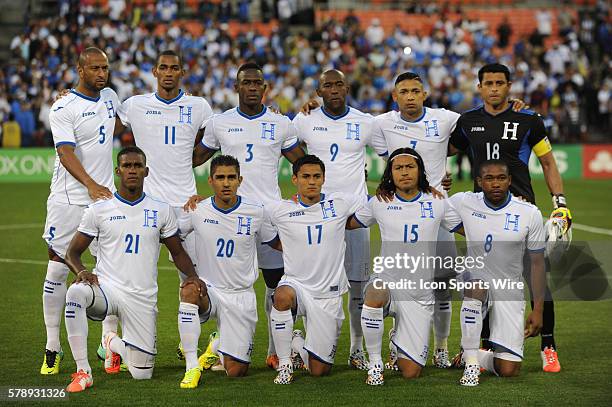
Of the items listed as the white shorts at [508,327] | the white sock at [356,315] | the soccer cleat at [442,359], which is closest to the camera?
the white shorts at [508,327]

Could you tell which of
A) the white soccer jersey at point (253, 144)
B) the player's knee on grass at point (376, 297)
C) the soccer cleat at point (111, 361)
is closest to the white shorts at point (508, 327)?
the player's knee on grass at point (376, 297)

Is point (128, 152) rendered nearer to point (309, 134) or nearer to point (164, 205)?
point (164, 205)

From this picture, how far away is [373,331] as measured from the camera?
8117mm

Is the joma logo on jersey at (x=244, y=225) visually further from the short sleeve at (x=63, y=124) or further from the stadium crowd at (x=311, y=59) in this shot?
the stadium crowd at (x=311, y=59)

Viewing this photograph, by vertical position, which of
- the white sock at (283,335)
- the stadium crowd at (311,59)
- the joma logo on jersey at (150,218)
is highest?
the stadium crowd at (311,59)

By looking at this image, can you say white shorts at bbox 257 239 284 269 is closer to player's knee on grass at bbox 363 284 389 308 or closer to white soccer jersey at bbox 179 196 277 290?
white soccer jersey at bbox 179 196 277 290

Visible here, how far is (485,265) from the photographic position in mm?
8445

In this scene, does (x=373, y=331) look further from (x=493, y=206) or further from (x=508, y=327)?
(x=493, y=206)

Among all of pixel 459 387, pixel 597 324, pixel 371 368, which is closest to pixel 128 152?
pixel 371 368

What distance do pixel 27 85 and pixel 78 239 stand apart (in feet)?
68.5

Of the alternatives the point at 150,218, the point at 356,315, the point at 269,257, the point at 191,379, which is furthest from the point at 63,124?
the point at 356,315

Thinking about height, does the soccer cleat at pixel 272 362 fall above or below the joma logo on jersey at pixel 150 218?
below

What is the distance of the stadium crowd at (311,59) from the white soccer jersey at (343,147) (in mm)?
18044

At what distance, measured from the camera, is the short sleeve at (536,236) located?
835 cm
